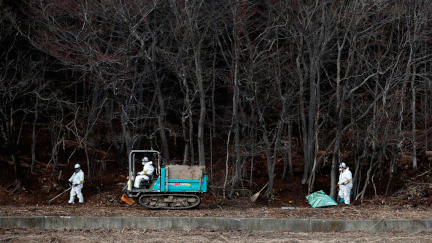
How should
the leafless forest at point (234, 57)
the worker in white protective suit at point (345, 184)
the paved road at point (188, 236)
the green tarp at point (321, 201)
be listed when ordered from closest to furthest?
the paved road at point (188, 236) < the green tarp at point (321, 201) < the worker in white protective suit at point (345, 184) < the leafless forest at point (234, 57)

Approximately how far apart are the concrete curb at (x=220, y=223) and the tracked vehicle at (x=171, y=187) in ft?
8.44

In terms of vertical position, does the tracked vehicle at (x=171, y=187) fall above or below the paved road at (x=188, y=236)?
above

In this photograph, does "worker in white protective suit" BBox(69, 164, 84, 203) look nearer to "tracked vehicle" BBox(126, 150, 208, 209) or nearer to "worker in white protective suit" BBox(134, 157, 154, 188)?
"tracked vehicle" BBox(126, 150, 208, 209)

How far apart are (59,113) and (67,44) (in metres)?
5.42

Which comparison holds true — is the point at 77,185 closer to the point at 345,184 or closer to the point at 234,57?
the point at 234,57

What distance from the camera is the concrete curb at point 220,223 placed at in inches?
405

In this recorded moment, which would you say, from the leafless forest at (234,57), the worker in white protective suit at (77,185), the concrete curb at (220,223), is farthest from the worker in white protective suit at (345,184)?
the worker in white protective suit at (77,185)

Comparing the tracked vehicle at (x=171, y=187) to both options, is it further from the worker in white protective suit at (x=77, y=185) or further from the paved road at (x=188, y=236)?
the worker in white protective suit at (x=77, y=185)

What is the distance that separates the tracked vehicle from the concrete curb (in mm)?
2573

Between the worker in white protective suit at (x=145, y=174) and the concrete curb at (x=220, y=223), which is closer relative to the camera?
the concrete curb at (x=220, y=223)

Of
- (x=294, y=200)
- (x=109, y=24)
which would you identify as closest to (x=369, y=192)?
(x=294, y=200)

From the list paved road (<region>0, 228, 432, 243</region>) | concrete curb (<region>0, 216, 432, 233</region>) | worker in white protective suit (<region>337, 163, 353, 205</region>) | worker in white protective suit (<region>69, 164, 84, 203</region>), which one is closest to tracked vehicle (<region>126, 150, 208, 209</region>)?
concrete curb (<region>0, 216, 432, 233</region>)

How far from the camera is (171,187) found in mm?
13195

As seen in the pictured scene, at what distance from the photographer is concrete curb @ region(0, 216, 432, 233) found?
10.3m
